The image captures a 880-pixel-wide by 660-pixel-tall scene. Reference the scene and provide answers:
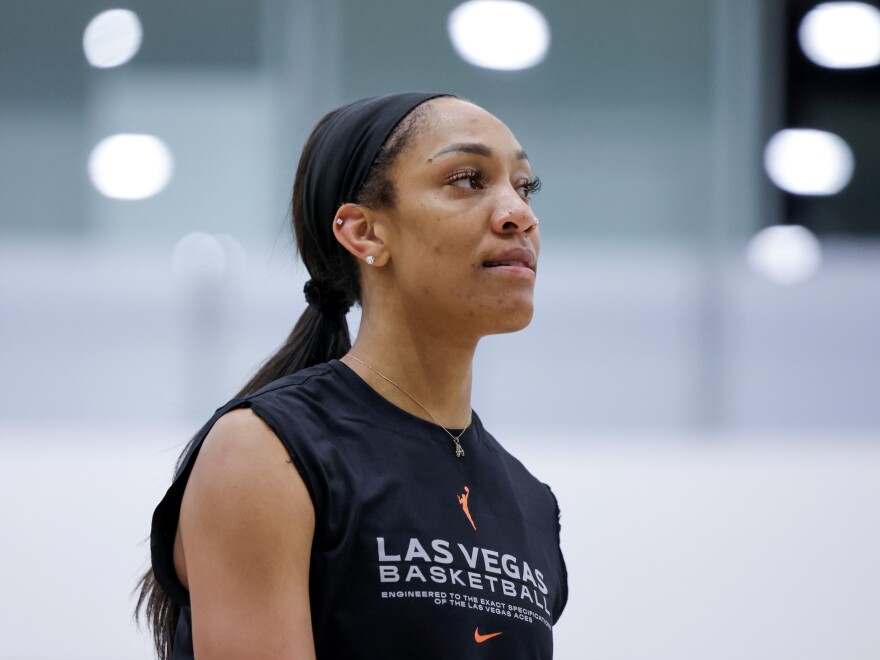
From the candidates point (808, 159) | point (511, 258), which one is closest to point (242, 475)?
point (511, 258)

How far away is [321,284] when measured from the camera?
5.80 ft

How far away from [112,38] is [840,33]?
246 cm

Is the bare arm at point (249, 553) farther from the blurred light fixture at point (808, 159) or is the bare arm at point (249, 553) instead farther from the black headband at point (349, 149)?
the blurred light fixture at point (808, 159)

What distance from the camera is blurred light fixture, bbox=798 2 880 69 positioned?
4.45 meters

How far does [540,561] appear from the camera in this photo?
64.9 inches

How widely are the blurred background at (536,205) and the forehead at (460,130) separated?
2.31m

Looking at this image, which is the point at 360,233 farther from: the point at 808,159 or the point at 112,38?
the point at 808,159

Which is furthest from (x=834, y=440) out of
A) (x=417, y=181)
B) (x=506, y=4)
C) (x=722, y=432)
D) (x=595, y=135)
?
(x=417, y=181)

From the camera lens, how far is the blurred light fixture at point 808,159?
4434 mm

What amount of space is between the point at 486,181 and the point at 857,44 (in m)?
3.22

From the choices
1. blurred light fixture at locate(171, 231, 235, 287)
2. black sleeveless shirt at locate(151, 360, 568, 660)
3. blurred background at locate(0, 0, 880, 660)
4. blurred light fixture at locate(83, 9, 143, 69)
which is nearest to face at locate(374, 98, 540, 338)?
A: black sleeveless shirt at locate(151, 360, 568, 660)

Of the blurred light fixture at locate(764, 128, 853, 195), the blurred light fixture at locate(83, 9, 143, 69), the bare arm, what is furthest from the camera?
the blurred light fixture at locate(764, 128, 853, 195)

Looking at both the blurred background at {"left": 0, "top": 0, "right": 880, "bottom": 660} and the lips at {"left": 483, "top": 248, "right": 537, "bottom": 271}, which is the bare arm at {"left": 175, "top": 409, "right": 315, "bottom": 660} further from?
the blurred background at {"left": 0, "top": 0, "right": 880, "bottom": 660}

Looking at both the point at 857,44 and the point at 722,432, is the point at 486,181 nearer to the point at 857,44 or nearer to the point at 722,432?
the point at 722,432
